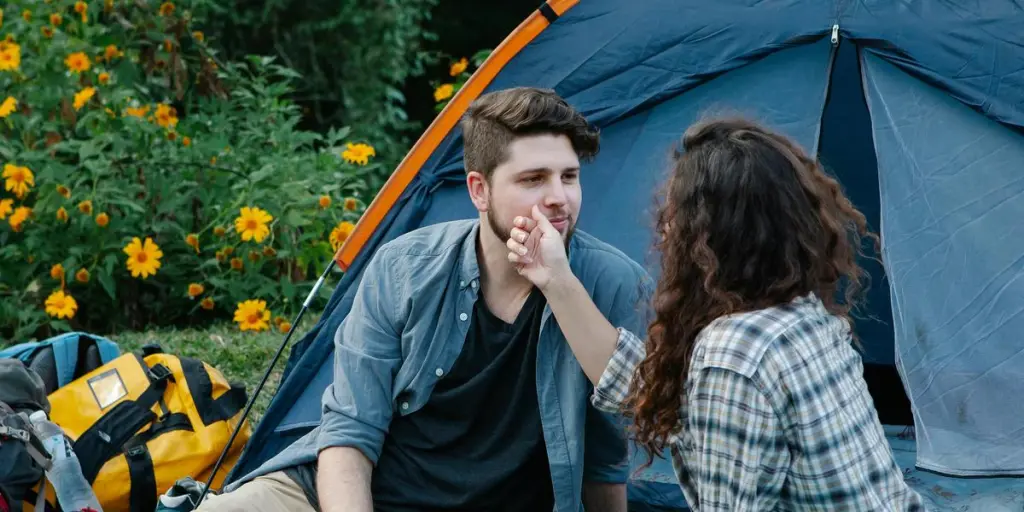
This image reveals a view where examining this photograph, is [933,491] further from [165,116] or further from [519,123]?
[165,116]

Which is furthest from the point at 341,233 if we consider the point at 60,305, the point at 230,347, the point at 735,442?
the point at 735,442

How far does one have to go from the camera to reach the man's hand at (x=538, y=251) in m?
2.00

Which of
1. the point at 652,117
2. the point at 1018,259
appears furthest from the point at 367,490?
the point at 1018,259

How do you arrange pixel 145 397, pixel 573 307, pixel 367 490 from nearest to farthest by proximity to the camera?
pixel 573 307
pixel 367 490
pixel 145 397

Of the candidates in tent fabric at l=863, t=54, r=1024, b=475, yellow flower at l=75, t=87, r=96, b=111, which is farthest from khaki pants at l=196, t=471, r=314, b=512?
yellow flower at l=75, t=87, r=96, b=111

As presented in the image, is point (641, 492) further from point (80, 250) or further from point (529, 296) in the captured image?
point (80, 250)

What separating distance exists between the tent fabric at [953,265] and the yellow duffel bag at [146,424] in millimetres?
1631

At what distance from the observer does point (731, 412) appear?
158cm

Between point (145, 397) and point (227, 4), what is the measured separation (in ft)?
13.5

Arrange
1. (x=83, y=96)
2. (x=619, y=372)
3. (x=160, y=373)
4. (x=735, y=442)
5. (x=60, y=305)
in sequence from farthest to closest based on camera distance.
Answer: (x=83, y=96) → (x=60, y=305) → (x=160, y=373) → (x=619, y=372) → (x=735, y=442)

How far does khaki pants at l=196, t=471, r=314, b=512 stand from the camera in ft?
7.22

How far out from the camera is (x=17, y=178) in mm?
4109

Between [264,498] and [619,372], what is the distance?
770mm

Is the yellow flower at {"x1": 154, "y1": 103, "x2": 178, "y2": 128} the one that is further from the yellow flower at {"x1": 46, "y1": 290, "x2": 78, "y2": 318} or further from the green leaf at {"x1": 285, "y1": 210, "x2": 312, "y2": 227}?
the yellow flower at {"x1": 46, "y1": 290, "x2": 78, "y2": 318}
